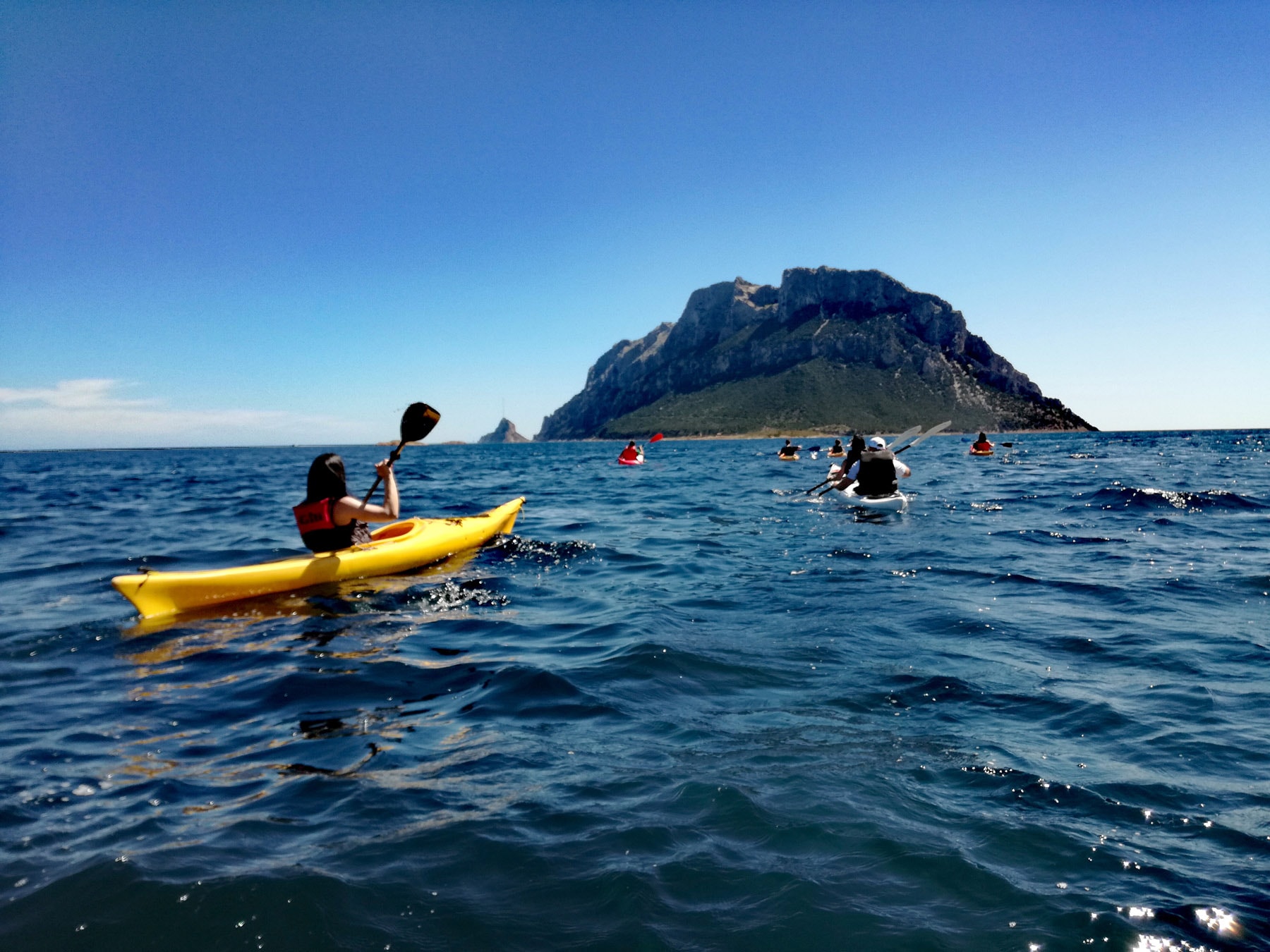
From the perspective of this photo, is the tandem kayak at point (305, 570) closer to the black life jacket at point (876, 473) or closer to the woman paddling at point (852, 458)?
the black life jacket at point (876, 473)

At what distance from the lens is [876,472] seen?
16578 millimetres

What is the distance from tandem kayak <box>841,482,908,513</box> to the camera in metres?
16.2

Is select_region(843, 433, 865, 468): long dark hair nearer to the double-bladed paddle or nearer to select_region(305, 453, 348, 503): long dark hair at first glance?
the double-bladed paddle

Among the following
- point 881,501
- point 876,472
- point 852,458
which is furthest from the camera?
point 852,458

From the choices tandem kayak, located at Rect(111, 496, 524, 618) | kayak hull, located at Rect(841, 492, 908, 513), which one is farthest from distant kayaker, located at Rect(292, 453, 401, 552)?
kayak hull, located at Rect(841, 492, 908, 513)

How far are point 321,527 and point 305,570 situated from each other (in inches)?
26.3

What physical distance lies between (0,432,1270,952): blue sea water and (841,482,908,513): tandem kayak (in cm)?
638

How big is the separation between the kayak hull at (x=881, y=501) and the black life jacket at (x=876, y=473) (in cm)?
16

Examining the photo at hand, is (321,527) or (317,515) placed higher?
(317,515)

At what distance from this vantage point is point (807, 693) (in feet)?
16.9

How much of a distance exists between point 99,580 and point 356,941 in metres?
10.1

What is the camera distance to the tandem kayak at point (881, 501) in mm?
16250

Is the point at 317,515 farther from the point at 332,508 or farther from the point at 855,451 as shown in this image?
the point at 855,451

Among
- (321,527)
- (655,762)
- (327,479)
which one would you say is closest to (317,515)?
(321,527)
